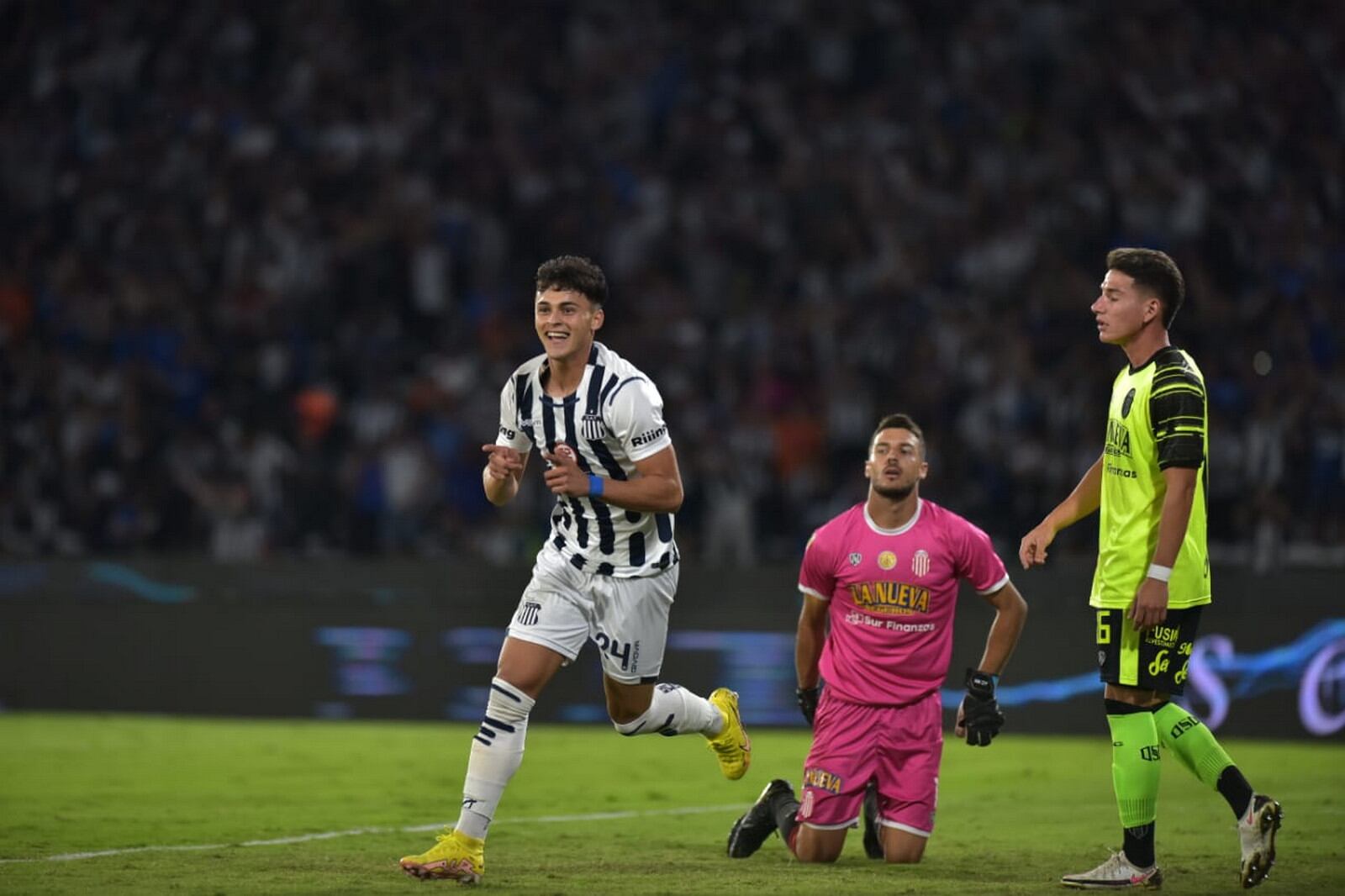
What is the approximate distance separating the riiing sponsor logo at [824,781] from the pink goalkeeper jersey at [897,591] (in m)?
0.32

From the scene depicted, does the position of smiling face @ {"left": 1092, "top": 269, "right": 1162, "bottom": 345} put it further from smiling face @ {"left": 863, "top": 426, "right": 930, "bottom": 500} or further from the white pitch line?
the white pitch line

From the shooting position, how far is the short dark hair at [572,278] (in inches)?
274

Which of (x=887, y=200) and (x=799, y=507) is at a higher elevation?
(x=887, y=200)

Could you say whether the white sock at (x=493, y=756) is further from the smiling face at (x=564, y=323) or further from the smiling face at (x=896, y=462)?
the smiling face at (x=896, y=462)

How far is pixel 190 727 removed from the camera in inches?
542

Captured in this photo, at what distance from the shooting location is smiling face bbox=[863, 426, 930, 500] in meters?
7.48

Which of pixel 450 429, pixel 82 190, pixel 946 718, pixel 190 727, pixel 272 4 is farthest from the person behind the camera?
pixel 272 4

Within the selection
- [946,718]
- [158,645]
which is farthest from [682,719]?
[158,645]

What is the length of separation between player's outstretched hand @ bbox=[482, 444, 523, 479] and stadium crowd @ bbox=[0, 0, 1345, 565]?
7.40 metres

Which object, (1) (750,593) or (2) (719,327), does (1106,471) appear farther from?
(2) (719,327)

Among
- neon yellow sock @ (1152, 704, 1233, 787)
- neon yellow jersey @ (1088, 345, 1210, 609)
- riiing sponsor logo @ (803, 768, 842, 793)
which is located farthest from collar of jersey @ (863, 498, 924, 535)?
neon yellow sock @ (1152, 704, 1233, 787)

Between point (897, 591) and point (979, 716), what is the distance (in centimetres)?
75

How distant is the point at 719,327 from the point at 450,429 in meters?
2.56

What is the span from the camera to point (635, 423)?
6.89 metres
